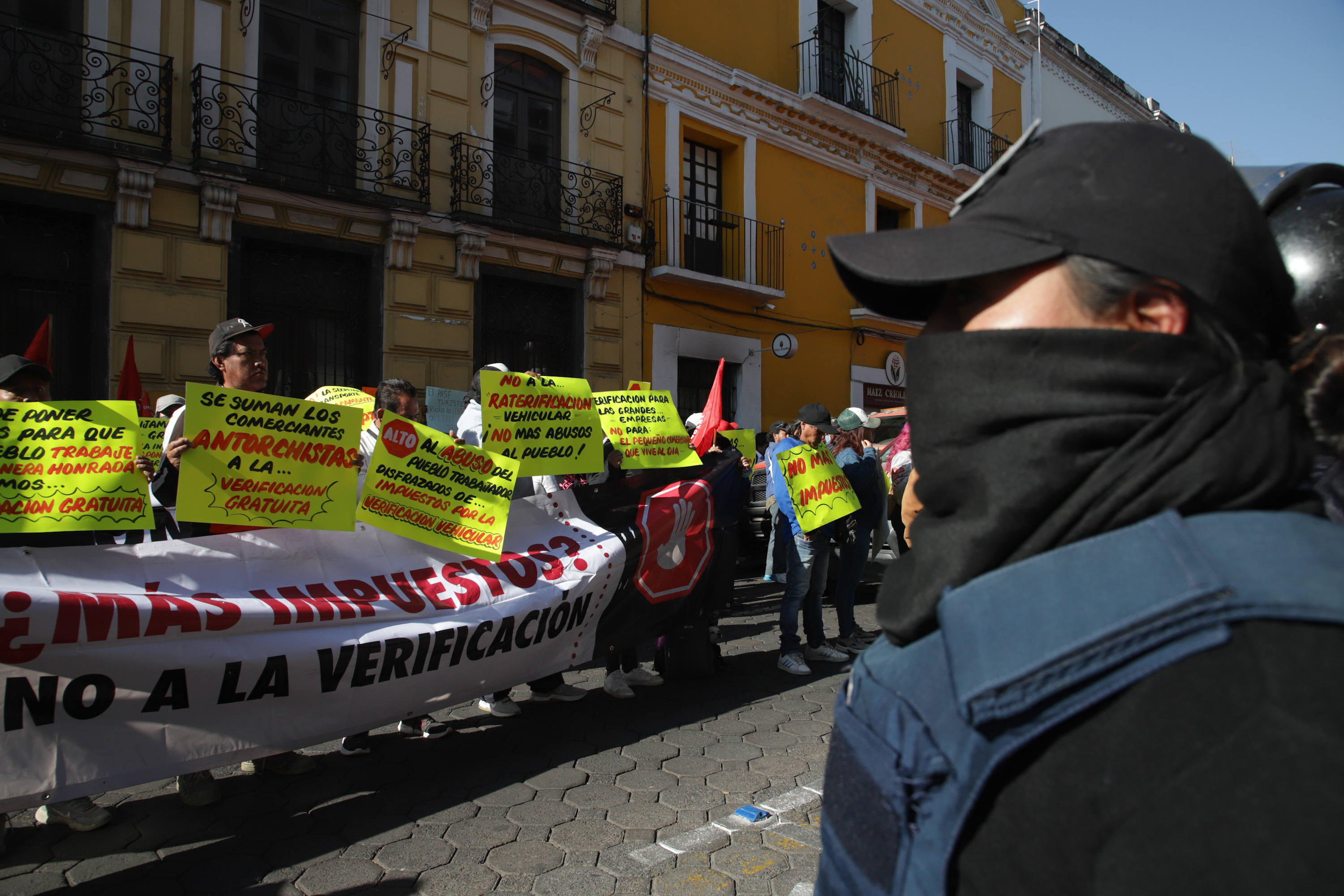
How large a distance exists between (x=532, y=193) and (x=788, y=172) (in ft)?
19.7

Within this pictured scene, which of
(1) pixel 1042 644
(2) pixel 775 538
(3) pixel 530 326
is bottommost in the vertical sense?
(2) pixel 775 538

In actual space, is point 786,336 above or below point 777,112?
below

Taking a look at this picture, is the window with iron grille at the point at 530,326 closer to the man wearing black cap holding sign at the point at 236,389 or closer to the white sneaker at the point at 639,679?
the white sneaker at the point at 639,679

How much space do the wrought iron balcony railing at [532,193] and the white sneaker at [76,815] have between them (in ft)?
29.6

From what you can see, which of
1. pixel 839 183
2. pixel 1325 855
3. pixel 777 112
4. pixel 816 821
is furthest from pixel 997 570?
pixel 839 183

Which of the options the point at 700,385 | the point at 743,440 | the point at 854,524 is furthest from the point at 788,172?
the point at 854,524

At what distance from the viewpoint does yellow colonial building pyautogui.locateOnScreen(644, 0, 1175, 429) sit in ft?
46.5

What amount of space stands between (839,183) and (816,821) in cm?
1570

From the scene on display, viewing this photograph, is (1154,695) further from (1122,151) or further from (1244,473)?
(1122,151)

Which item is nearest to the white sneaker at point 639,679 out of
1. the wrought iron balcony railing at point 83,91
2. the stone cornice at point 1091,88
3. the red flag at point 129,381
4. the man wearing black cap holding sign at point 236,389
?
the man wearing black cap holding sign at point 236,389

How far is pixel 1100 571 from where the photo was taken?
2.51 feet

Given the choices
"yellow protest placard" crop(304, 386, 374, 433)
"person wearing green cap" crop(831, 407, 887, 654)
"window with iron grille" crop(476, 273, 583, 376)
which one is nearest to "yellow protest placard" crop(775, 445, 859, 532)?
"person wearing green cap" crop(831, 407, 887, 654)

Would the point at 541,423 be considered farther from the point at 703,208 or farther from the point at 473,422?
the point at 703,208

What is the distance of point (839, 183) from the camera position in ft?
56.6
